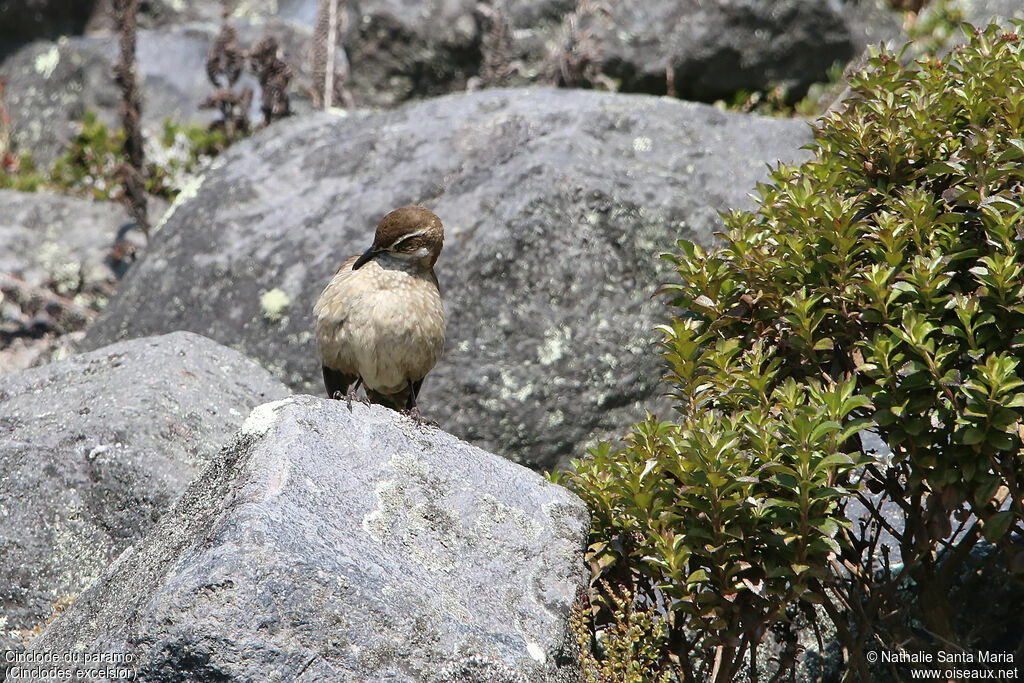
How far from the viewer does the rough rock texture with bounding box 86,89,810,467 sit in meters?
5.45

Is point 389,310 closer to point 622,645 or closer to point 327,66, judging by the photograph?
point 622,645

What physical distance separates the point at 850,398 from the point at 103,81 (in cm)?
899

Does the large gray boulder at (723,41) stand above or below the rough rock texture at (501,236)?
above

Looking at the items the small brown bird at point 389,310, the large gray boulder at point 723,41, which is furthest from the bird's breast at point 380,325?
the large gray boulder at point 723,41

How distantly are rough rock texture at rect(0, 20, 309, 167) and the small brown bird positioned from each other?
524 centimetres

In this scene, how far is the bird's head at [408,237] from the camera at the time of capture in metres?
4.75

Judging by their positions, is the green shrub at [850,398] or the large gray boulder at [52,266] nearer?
the green shrub at [850,398]

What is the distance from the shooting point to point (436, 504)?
354 centimetres

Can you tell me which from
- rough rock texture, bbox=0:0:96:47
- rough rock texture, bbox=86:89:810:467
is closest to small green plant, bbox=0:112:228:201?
rough rock texture, bbox=0:0:96:47

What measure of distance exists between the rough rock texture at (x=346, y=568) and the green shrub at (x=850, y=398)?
0.39 m

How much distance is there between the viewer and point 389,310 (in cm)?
466

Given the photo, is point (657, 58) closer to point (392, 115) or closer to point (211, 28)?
point (392, 115)
